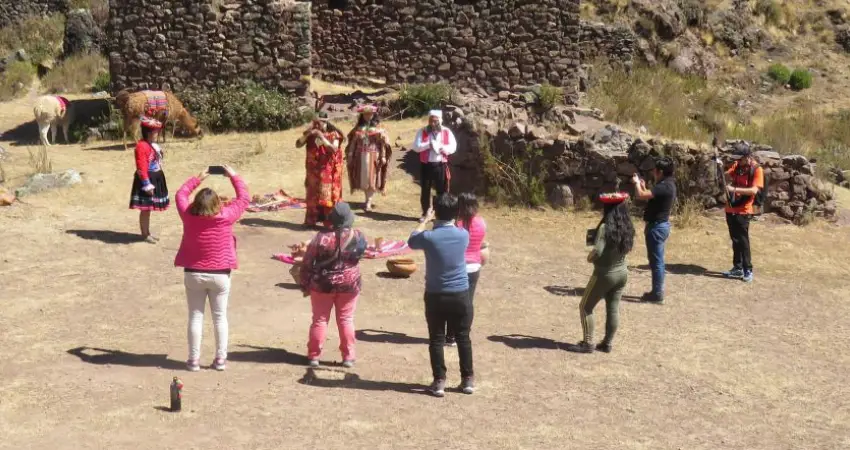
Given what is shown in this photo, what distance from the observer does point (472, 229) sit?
8.16 metres

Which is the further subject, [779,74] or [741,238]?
[779,74]

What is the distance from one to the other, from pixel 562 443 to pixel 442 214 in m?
1.72

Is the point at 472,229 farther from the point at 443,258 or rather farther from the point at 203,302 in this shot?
the point at 203,302

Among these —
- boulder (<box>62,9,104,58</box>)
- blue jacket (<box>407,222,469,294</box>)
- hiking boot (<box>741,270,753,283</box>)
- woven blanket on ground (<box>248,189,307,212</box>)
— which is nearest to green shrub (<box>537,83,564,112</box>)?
woven blanket on ground (<box>248,189,307,212</box>)

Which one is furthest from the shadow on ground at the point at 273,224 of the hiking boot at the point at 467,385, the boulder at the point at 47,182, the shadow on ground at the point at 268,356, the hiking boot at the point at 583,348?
the hiking boot at the point at 467,385

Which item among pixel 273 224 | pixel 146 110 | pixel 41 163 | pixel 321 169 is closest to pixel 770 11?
pixel 146 110

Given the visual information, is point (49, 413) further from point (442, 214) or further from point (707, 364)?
point (707, 364)

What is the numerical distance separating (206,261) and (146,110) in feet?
32.7

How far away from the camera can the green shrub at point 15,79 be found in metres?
23.3

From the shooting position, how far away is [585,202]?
14070 millimetres

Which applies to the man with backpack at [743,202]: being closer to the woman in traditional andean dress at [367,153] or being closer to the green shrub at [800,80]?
the woman in traditional andean dress at [367,153]

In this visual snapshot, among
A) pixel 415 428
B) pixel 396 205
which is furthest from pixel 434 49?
pixel 415 428

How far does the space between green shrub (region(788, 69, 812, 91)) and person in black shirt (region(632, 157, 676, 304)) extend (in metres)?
19.6

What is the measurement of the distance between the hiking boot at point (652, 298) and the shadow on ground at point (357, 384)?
11.5 ft
